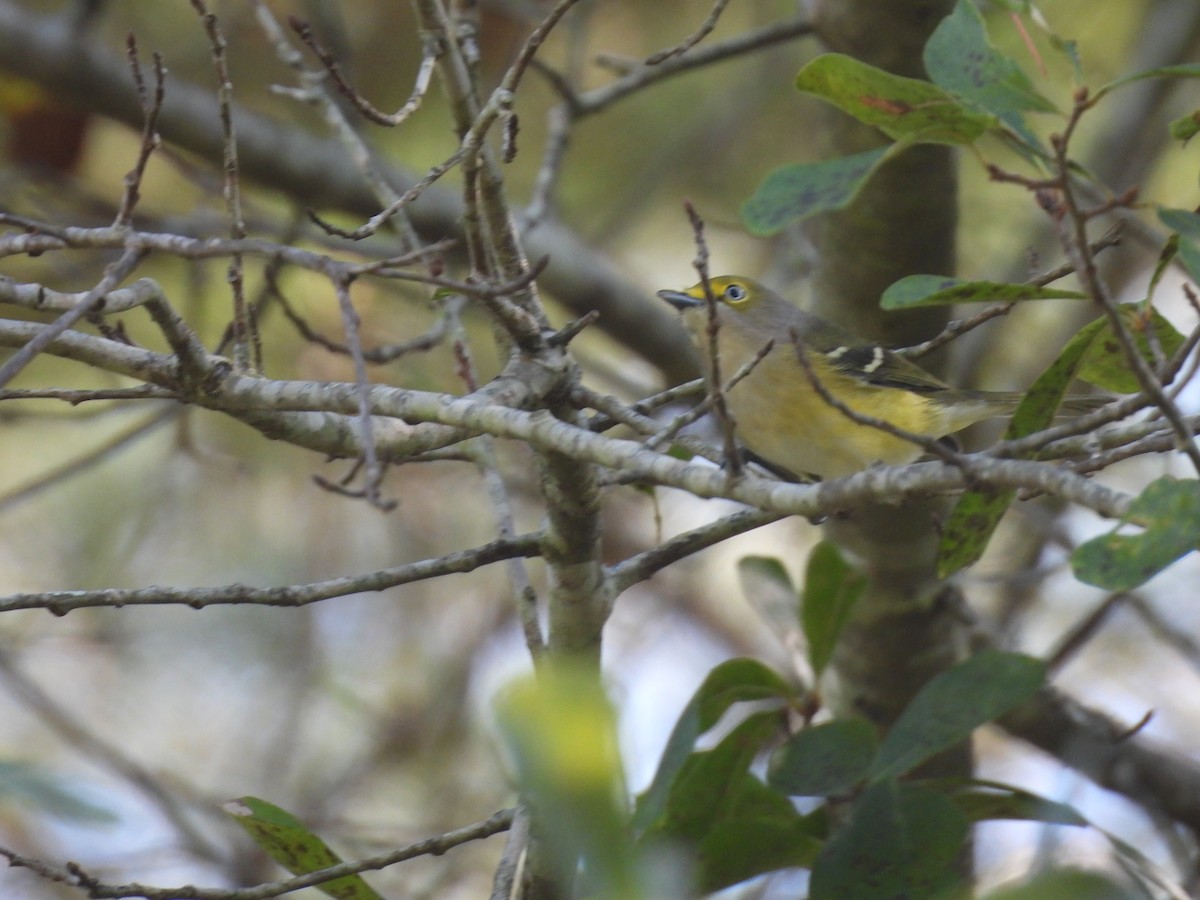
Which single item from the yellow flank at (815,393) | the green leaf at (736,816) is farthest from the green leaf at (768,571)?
the green leaf at (736,816)

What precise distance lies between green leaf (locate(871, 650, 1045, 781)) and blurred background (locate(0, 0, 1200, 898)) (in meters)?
2.64

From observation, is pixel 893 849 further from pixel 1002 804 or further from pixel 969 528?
pixel 969 528

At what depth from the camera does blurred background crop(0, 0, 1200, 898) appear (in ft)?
17.7

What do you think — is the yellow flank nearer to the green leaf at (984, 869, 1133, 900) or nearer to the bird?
the bird

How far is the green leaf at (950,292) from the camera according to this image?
6.46 ft

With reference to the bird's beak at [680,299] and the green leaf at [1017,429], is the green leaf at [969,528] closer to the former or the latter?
the green leaf at [1017,429]

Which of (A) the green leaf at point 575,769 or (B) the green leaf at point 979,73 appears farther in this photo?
(B) the green leaf at point 979,73

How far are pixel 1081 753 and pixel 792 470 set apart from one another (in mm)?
1147

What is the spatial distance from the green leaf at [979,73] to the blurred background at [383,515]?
9.60 feet

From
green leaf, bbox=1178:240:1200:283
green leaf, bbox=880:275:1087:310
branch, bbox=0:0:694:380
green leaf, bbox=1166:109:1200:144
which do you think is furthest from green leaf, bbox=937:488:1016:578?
branch, bbox=0:0:694:380

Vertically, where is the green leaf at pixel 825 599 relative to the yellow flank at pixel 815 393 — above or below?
below

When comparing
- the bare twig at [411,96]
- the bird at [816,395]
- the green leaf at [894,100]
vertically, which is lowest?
the green leaf at [894,100]

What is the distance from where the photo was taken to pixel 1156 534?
1.56 m

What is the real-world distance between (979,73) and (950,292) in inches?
14.7
